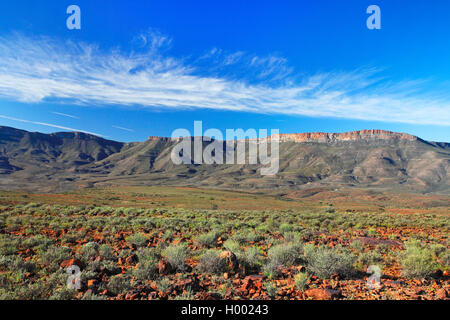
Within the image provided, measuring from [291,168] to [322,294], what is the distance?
15575 centimetres

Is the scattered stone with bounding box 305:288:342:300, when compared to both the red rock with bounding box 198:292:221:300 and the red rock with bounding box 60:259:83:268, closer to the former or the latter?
the red rock with bounding box 198:292:221:300

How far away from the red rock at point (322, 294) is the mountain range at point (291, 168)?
100520 millimetres

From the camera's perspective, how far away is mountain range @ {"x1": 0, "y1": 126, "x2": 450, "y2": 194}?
377 feet

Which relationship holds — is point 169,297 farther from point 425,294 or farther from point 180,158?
point 180,158

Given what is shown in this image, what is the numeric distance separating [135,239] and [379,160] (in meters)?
163

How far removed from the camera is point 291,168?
15438 centimetres

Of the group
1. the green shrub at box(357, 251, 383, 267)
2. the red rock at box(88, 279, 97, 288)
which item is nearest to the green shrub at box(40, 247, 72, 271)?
the red rock at box(88, 279, 97, 288)

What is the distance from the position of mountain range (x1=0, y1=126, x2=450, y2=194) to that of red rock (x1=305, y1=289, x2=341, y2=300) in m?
101

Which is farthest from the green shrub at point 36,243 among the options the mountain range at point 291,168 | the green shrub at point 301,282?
the mountain range at point 291,168

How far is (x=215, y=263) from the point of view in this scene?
243 inches

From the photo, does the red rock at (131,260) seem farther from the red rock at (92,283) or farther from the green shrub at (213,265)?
the green shrub at (213,265)

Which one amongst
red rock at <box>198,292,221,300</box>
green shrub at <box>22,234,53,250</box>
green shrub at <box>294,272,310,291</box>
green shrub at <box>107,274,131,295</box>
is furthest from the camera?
green shrub at <box>22,234,53,250</box>

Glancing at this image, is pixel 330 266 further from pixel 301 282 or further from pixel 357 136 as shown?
pixel 357 136

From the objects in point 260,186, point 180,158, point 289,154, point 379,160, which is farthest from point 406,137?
point 180,158
